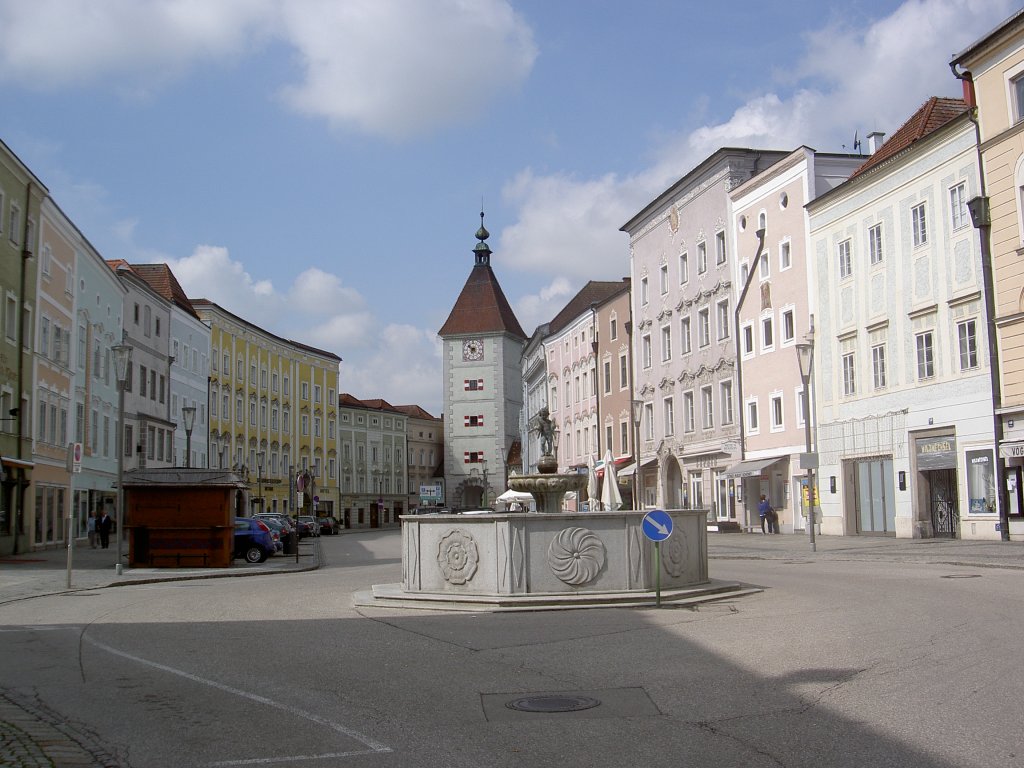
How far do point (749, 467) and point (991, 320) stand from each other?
634 inches

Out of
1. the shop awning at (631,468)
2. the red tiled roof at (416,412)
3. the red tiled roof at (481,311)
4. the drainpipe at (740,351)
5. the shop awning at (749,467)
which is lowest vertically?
the shop awning at (749,467)

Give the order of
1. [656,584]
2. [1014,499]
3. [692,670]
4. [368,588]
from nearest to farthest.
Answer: [692,670]
[656,584]
[368,588]
[1014,499]

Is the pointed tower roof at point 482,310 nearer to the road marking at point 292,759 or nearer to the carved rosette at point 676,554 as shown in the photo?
the carved rosette at point 676,554

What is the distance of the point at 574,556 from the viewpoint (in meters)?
16.3

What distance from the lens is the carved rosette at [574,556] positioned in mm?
16219

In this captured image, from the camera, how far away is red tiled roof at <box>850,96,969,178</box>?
35.6m

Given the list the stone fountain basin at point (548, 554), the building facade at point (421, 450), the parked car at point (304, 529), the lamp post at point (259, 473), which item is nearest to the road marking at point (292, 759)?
the stone fountain basin at point (548, 554)

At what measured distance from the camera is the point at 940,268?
32.8 meters

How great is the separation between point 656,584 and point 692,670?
595 cm

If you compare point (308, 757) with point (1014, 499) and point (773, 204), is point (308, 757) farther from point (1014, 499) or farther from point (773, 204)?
point (773, 204)

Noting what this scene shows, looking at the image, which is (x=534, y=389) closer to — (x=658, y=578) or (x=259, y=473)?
(x=259, y=473)

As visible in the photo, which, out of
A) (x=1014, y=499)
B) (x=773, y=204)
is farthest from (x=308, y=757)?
(x=773, y=204)

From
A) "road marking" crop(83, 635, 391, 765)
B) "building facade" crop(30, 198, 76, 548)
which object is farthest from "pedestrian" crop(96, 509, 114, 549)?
"road marking" crop(83, 635, 391, 765)

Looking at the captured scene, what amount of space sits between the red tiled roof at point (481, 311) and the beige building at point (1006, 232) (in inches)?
3220
